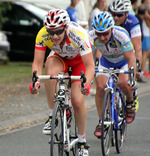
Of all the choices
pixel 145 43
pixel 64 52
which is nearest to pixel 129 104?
pixel 64 52

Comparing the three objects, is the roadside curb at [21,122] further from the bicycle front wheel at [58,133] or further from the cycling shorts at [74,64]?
the bicycle front wheel at [58,133]

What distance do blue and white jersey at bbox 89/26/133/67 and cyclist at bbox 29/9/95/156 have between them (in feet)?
2.52

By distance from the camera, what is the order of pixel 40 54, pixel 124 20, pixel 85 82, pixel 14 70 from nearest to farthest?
pixel 85 82 → pixel 40 54 → pixel 124 20 → pixel 14 70

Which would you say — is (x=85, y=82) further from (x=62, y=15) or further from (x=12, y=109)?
(x=12, y=109)

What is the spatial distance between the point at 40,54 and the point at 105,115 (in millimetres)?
1132

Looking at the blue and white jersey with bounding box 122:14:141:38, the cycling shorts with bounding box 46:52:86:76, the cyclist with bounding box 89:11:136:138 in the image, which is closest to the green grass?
the blue and white jersey with bounding box 122:14:141:38

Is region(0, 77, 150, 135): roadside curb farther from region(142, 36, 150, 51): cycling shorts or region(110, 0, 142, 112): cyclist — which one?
region(142, 36, 150, 51): cycling shorts

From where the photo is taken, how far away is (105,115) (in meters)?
6.38

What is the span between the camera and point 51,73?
614 cm

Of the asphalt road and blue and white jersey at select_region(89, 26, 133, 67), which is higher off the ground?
blue and white jersey at select_region(89, 26, 133, 67)

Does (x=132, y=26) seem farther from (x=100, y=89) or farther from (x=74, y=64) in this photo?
(x=74, y=64)

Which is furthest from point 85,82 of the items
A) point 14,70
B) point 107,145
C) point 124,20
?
point 14,70

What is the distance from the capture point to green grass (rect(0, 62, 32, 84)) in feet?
46.6

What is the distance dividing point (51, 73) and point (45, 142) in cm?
146
